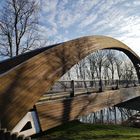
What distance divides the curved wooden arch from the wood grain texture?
62 centimetres

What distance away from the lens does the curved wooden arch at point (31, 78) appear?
9047 millimetres

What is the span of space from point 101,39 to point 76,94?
24.0ft

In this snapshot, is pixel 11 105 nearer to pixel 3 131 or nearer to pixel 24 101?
pixel 24 101

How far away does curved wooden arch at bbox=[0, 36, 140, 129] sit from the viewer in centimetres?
905

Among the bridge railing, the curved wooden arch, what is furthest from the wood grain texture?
the curved wooden arch

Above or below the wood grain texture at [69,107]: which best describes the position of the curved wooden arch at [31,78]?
above

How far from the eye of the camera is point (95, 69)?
59.2m

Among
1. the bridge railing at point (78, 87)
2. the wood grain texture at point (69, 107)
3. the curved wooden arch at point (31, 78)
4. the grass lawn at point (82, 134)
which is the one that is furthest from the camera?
the bridge railing at point (78, 87)

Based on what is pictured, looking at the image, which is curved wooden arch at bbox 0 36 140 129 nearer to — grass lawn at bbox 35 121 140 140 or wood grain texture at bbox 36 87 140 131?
wood grain texture at bbox 36 87 140 131

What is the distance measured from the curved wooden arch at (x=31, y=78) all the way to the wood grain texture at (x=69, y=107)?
620mm

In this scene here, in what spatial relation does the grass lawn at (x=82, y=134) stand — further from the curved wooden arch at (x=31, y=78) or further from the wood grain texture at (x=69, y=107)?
the curved wooden arch at (x=31, y=78)

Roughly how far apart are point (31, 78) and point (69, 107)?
7.95 ft

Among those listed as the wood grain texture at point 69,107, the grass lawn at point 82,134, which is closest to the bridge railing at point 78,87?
the wood grain texture at point 69,107

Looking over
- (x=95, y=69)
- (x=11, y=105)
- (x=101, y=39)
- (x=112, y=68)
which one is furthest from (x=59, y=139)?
(x=112, y=68)
